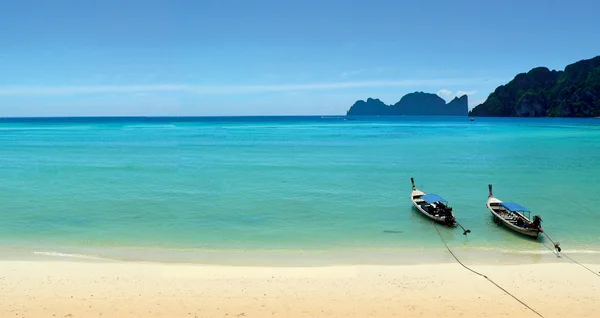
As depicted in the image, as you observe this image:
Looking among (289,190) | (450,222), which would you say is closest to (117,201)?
(289,190)

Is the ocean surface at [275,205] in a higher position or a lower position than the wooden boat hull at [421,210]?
lower

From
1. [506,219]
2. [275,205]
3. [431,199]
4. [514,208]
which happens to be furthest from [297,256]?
[514,208]

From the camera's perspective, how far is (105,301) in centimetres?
1514

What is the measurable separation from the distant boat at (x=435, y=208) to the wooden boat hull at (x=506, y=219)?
8.09ft

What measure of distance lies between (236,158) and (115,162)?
1528 centimetres

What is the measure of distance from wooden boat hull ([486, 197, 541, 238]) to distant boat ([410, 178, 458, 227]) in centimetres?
246

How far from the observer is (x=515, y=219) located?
25.7 metres

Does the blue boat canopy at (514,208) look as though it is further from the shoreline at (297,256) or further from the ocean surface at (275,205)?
the shoreline at (297,256)

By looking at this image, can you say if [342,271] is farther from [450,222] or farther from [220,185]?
[220,185]

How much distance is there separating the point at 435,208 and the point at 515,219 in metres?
4.44

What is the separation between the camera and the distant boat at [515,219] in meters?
23.6

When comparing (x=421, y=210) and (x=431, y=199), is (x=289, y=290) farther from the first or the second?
(x=431, y=199)

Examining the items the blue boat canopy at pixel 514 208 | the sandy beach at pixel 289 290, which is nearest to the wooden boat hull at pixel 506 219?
the blue boat canopy at pixel 514 208

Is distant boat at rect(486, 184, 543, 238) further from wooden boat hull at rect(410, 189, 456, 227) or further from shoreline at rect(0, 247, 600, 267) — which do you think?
wooden boat hull at rect(410, 189, 456, 227)
